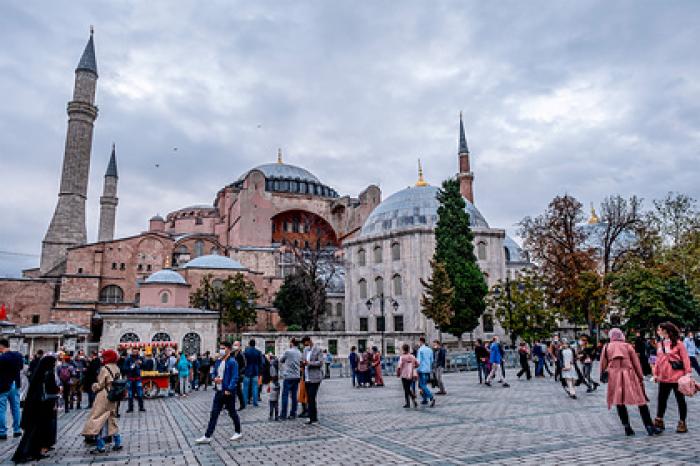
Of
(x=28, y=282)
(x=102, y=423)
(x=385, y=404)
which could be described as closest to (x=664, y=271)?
(x=385, y=404)

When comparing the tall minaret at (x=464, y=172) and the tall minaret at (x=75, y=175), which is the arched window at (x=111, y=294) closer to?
the tall minaret at (x=75, y=175)

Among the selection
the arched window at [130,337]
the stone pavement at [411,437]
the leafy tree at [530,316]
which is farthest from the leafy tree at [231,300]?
the stone pavement at [411,437]

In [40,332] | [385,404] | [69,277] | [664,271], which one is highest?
[69,277]

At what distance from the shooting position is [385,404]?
416 inches

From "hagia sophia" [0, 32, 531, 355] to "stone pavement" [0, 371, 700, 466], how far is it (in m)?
15.7

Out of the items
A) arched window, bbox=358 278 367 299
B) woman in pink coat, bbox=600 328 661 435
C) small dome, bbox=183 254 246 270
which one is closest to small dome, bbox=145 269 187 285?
small dome, bbox=183 254 246 270

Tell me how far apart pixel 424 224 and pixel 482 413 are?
28051 millimetres

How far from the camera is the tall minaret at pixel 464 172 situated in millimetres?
47469

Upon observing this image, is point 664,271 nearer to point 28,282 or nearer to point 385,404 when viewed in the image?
point 385,404

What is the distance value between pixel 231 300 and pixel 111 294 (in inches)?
597

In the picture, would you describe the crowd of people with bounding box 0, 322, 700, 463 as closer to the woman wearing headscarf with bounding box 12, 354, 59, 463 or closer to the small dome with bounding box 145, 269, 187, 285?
the woman wearing headscarf with bounding box 12, 354, 59, 463

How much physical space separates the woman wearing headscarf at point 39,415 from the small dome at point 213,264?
3788cm

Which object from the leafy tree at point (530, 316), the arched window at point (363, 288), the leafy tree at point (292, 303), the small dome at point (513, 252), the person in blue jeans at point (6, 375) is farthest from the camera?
the small dome at point (513, 252)

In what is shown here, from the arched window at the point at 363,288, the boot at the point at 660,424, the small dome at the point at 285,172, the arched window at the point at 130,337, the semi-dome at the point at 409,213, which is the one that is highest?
the small dome at the point at 285,172
